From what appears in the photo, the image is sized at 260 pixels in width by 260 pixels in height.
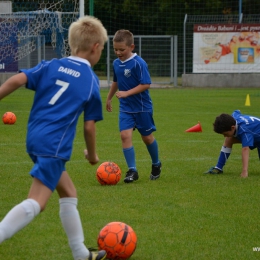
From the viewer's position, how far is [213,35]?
2942 centimetres

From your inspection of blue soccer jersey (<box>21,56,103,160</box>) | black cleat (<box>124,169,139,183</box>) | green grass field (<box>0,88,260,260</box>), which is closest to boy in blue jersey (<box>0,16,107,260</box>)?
blue soccer jersey (<box>21,56,103,160</box>)

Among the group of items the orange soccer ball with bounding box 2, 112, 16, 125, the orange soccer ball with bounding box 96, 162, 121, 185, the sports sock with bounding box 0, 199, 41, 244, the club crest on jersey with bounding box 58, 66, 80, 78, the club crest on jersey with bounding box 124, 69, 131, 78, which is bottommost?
the orange soccer ball with bounding box 2, 112, 16, 125

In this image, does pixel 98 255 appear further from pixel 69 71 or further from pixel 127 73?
pixel 127 73

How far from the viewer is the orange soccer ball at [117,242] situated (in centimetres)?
461

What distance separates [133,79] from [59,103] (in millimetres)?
3725

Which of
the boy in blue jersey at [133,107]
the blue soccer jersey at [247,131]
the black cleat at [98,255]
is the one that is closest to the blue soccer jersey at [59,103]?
the black cleat at [98,255]

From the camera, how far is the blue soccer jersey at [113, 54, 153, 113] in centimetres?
776

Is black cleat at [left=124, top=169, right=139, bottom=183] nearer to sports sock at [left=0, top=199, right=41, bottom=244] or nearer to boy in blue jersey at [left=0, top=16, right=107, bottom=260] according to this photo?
boy in blue jersey at [left=0, top=16, right=107, bottom=260]

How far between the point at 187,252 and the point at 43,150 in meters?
1.48

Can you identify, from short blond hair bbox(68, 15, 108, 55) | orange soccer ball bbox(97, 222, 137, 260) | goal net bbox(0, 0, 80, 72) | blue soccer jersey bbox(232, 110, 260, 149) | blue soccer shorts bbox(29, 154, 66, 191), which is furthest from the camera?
goal net bbox(0, 0, 80, 72)

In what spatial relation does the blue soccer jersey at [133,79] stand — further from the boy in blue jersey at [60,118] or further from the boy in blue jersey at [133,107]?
the boy in blue jersey at [60,118]

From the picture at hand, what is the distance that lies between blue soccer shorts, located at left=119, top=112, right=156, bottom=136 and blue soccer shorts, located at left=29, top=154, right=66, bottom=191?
3751 millimetres

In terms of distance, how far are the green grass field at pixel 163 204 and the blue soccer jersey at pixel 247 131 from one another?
46 cm

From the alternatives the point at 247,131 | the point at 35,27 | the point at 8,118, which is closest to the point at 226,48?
the point at 35,27
